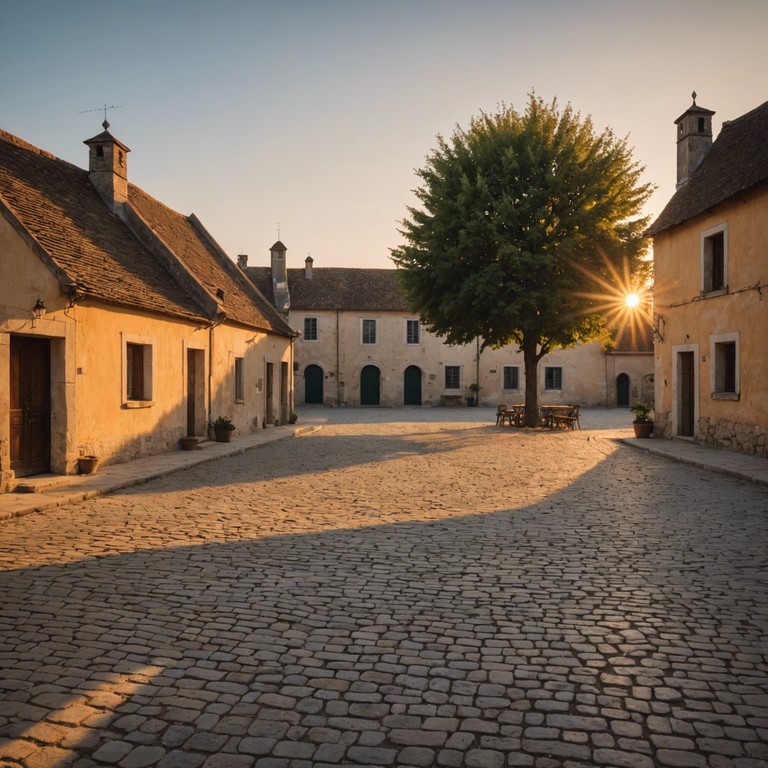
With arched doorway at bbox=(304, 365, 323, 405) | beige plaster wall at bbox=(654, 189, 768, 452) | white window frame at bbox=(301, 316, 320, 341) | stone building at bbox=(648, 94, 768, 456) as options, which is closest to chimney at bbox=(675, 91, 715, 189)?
stone building at bbox=(648, 94, 768, 456)

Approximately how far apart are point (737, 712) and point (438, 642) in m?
1.78

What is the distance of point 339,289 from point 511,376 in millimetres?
12777

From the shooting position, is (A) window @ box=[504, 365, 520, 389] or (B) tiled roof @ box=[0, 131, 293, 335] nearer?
(B) tiled roof @ box=[0, 131, 293, 335]

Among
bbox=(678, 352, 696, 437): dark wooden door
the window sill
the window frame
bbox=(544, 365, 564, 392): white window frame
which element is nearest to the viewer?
the window sill

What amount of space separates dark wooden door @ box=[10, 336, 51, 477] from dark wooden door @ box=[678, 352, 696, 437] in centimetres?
1606

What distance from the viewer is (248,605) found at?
5203 mm

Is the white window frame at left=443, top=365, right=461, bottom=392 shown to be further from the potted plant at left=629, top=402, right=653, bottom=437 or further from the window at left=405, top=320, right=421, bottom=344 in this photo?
the potted plant at left=629, top=402, right=653, bottom=437

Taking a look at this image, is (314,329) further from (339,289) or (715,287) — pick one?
(715,287)

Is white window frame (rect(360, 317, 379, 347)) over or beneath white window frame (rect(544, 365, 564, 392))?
over

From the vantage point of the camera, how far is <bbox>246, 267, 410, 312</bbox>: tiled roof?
43.0 meters

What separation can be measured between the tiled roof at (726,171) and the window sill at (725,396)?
14.8ft

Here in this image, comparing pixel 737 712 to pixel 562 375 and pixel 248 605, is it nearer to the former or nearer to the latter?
pixel 248 605

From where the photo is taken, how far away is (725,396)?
1587 centimetres

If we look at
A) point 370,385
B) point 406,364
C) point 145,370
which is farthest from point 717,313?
point 370,385
